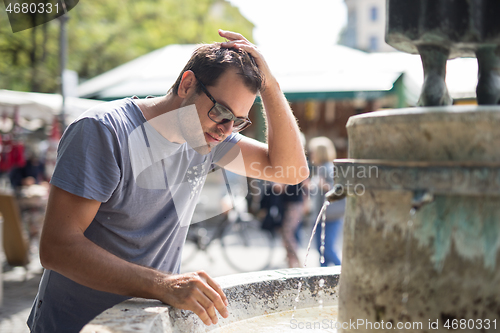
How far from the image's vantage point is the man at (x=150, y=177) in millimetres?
1523

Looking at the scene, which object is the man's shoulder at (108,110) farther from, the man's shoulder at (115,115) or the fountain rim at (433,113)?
the fountain rim at (433,113)

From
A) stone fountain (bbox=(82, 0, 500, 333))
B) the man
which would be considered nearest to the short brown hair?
the man

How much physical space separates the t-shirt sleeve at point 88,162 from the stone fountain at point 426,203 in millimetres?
423

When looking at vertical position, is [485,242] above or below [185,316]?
above

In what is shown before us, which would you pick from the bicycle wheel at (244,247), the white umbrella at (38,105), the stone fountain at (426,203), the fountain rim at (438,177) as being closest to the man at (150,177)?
the stone fountain at (426,203)

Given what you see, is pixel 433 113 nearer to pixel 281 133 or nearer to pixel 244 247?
pixel 281 133

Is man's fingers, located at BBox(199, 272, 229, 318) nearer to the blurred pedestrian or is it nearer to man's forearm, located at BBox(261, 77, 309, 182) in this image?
man's forearm, located at BBox(261, 77, 309, 182)

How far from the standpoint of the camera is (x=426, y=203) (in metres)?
1.27

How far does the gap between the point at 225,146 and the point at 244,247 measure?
18.6 ft

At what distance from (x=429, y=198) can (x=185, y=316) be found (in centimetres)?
95

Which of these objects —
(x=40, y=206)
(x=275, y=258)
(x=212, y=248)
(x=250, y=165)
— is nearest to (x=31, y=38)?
(x=40, y=206)

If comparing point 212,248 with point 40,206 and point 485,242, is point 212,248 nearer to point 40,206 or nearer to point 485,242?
point 40,206

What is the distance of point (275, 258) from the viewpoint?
25.5ft

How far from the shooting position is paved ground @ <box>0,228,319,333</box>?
15.7ft
